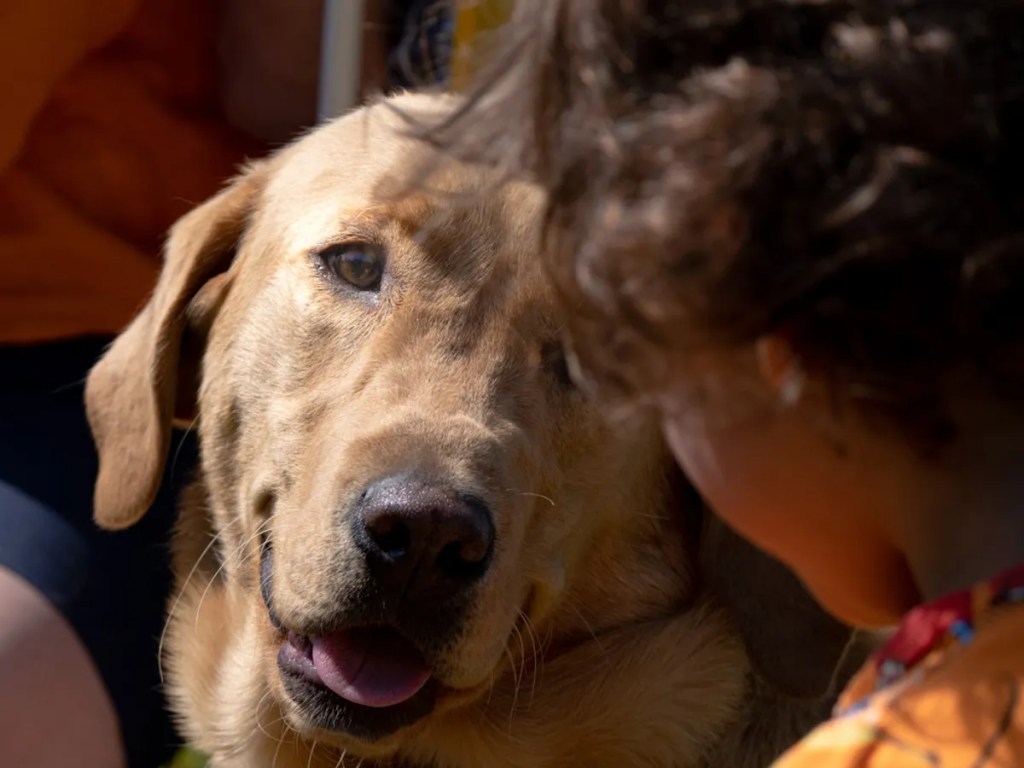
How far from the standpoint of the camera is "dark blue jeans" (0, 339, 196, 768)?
9.18ft

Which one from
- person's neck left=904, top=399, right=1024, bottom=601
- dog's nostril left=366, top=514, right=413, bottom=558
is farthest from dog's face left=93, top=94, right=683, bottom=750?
person's neck left=904, top=399, right=1024, bottom=601

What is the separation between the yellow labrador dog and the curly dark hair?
737 mm

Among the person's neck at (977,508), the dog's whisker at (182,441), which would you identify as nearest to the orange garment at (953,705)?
the person's neck at (977,508)

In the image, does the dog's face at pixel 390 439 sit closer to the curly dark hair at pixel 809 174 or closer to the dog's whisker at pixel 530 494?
the dog's whisker at pixel 530 494

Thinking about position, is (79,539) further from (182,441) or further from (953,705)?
(953,705)

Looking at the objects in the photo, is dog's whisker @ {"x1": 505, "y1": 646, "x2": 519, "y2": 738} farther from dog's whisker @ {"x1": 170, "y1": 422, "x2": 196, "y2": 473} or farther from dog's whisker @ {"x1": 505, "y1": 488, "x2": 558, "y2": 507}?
dog's whisker @ {"x1": 170, "y1": 422, "x2": 196, "y2": 473}

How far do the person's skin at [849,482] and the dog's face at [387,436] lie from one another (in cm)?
56

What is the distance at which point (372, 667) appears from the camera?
6.96 feet

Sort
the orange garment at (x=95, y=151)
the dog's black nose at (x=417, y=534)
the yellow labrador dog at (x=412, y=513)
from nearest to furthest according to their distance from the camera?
the dog's black nose at (x=417, y=534) → the yellow labrador dog at (x=412, y=513) → the orange garment at (x=95, y=151)

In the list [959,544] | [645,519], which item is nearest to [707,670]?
[645,519]

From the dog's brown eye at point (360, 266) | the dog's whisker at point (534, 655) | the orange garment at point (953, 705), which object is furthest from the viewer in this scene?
the dog's brown eye at point (360, 266)

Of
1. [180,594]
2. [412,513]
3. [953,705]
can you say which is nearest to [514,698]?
[412,513]

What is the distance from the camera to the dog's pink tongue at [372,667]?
2.10m

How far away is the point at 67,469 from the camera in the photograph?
9.73ft
